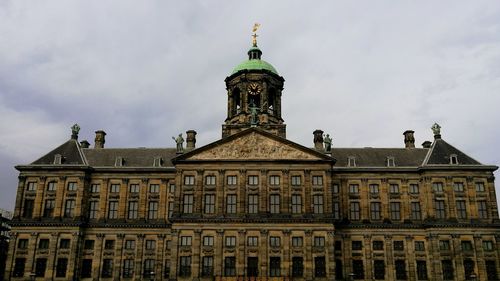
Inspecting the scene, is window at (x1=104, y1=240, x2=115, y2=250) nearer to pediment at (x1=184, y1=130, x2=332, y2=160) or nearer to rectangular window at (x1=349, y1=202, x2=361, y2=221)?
pediment at (x1=184, y1=130, x2=332, y2=160)

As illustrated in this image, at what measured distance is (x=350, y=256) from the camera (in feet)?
188

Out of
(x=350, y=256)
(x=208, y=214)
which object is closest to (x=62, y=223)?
(x=208, y=214)

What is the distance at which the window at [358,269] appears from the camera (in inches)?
2238

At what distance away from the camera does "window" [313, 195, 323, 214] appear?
56031 millimetres

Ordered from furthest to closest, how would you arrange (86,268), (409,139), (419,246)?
(409,139) → (86,268) → (419,246)

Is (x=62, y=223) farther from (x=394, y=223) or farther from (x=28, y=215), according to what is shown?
(x=394, y=223)

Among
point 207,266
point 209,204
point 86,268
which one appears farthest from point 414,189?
point 86,268

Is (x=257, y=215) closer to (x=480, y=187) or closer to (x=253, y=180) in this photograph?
(x=253, y=180)

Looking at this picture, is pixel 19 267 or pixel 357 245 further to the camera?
pixel 357 245

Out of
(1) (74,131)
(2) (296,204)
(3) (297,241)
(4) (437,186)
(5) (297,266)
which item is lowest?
(5) (297,266)

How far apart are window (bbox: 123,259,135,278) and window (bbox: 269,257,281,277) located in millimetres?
17667

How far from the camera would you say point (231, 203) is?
5647 cm

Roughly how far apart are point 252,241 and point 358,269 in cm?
1384

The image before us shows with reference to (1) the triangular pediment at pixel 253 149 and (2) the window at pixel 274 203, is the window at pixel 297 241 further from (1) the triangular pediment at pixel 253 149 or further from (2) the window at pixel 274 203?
(1) the triangular pediment at pixel 253 149
